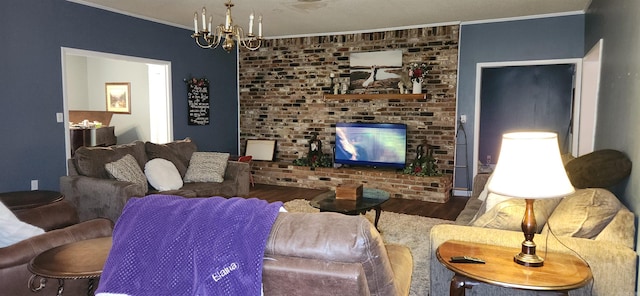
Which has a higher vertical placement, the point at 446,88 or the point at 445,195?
the point at 446,88

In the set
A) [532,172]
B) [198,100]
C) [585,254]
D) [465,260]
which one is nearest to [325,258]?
[465,260]

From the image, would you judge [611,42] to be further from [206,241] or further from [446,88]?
[206,241]

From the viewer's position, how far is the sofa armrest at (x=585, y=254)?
198 centimetres

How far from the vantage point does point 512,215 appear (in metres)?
2.32

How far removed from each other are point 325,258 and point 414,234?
3.07 meters

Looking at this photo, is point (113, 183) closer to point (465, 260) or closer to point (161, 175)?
point (161, 175)

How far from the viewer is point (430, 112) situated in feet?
20.5

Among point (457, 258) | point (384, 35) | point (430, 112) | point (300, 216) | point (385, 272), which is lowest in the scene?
point (457, 258)

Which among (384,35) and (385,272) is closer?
(385,272)

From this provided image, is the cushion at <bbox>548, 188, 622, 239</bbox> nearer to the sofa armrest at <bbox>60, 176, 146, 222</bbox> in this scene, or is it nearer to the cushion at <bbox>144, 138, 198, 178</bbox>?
the sofa armrest at <bbox>60, 176, 146, 222</bbox>

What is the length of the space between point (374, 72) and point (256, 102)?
2.14 m

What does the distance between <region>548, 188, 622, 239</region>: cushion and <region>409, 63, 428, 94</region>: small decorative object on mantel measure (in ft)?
13.1

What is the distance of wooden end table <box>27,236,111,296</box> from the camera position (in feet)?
5.81

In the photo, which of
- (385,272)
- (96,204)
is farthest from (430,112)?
(385,272)
